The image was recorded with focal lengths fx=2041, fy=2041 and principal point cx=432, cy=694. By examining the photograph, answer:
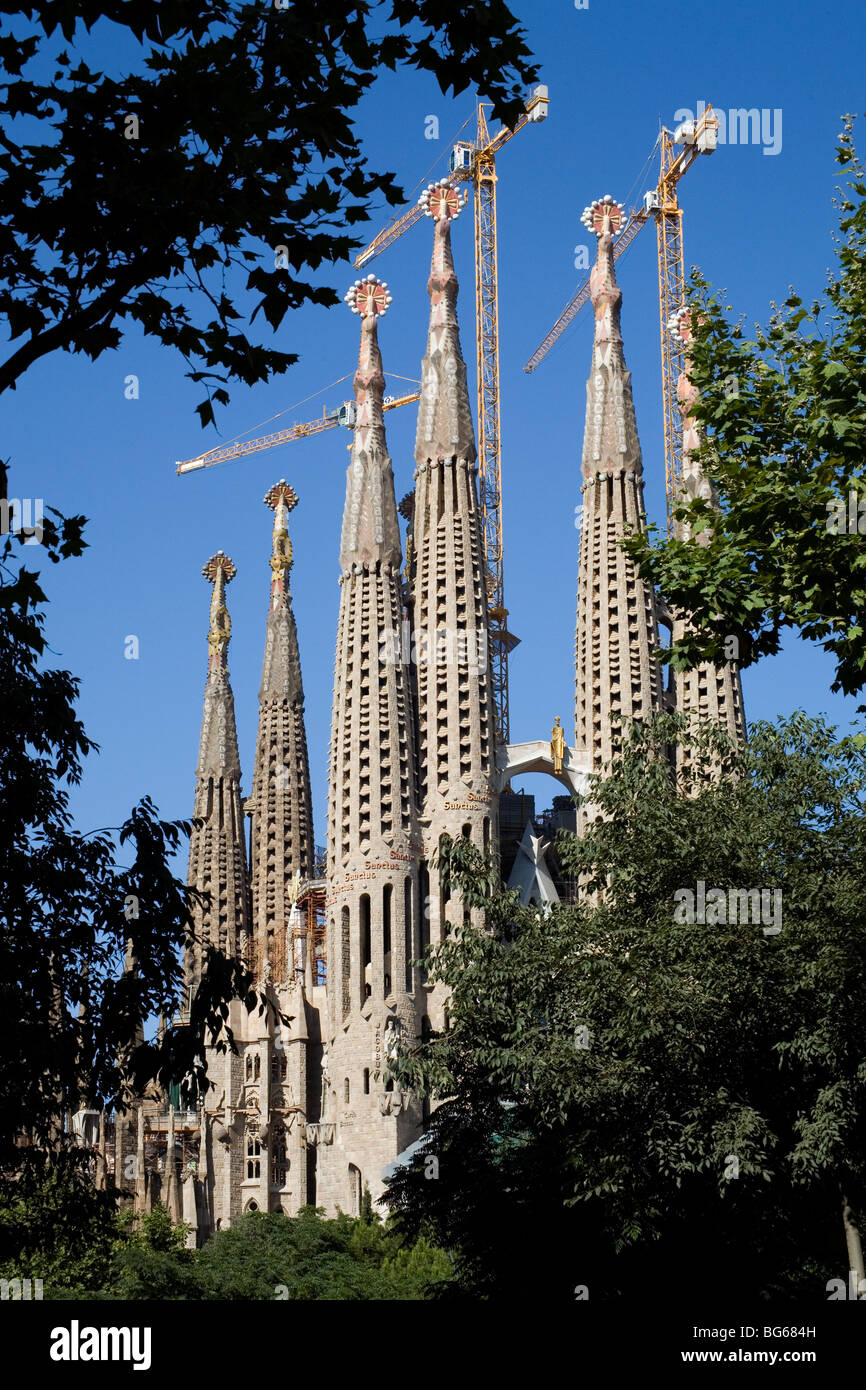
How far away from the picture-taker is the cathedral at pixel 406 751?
64250mm

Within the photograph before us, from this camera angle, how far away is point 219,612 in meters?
87.1

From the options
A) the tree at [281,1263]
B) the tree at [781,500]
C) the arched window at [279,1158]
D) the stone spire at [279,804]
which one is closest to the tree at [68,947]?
the tree at [781,500]

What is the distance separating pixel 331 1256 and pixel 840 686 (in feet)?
120

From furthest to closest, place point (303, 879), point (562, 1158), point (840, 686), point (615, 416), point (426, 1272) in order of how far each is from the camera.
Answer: point (303, 879), point (615, 416), point (426, 1272), point (562, 1158), point (840, 686)

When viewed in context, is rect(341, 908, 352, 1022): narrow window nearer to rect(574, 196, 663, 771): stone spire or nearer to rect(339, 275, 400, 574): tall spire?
rect(574, 196, 663, 771): stone spire

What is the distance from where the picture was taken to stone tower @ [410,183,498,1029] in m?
65.1

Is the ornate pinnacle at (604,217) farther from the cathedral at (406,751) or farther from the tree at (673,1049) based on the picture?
the tree at (673,1049)

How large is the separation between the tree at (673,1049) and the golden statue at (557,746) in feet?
134

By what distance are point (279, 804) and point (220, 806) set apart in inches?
126

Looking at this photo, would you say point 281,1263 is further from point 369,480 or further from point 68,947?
point 68,947

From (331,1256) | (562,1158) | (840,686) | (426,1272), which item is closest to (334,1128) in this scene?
(331,1256)

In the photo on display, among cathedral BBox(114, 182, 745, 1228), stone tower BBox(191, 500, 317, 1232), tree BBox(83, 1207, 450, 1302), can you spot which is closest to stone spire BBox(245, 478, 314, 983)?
stone tower BBox(191, 500, 317, 1232)
